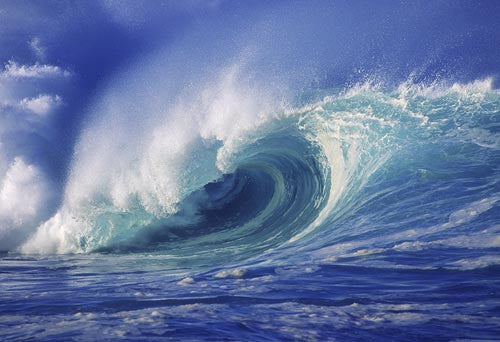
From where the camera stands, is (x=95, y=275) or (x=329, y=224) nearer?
(x=95, y=275)

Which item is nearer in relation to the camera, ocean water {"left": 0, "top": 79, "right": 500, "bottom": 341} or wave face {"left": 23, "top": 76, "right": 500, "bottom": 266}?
ocean water {"left": 0, "top": 79, "right": 500, "bottom": 341}

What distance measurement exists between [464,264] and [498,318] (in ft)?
5.73

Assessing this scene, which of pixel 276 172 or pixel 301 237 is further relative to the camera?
pixel 276 172

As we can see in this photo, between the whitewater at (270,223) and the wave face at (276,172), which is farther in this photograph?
the wave face at (276,172)

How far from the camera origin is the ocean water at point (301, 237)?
4.04m

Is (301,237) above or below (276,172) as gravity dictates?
below

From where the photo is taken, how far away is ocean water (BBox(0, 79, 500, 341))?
13.3 ft

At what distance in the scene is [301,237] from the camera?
9.12 m

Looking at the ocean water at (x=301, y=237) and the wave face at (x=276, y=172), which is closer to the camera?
the ocean water at (x=301, y=237)

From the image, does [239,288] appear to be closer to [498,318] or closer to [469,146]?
[498,318]

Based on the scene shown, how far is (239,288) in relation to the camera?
209 inches

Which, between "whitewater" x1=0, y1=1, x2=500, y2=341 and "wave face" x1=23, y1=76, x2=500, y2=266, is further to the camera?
"wave face" x1=23, y1=76, x2=500, y2=266

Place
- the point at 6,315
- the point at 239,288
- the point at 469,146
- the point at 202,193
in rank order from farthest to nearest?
1. the point at 202,193
2. the point at 469,146
3. the point at 239,288
4. the point at 6,315

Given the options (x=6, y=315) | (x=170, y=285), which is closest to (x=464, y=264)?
(x=170, y=285)
